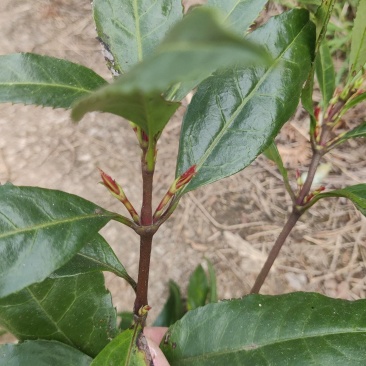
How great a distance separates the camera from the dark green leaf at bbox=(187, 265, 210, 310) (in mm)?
1648

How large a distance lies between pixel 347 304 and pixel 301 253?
4.21ft

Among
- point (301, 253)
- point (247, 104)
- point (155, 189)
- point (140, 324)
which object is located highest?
point (247, 104)

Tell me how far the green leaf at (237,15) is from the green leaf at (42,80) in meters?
0.12

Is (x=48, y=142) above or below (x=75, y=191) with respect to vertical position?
above

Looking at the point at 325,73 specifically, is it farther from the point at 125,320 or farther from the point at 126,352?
the point at 125,320

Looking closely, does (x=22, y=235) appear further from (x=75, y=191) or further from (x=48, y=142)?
(x=48, y=142)

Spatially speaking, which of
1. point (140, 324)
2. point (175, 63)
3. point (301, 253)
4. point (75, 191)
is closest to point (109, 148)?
point (75, 191)

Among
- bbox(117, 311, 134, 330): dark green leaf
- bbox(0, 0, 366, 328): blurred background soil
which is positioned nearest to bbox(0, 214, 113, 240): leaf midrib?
bbox(117, 311, 134, 330): dark green leaf

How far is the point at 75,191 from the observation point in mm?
2086

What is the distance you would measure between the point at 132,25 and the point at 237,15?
5.8 inches

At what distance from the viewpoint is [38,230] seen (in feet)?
2.00

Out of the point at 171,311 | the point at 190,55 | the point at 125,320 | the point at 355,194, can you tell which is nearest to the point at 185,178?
the point at 355,194

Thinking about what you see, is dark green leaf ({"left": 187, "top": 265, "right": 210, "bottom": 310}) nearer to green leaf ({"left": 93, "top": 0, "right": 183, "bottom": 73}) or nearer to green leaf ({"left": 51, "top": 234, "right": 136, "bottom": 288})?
green leaf ({"left": 51, "top": 234, "right": 136, "bottom": 288})

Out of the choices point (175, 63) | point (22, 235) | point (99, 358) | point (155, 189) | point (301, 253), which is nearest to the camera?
point (175, 63)
